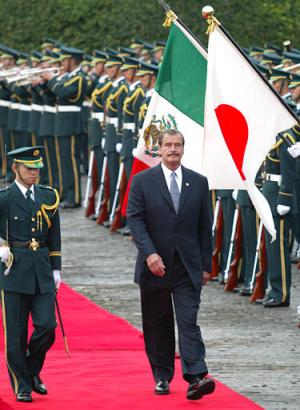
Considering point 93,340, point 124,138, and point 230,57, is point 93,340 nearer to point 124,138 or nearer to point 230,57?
point 230,57

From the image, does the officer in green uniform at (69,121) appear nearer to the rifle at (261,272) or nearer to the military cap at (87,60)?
the military cap at (87,60)

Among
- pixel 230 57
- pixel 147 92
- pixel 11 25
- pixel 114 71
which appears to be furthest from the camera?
pixel 11 25

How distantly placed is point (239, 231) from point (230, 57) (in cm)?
463

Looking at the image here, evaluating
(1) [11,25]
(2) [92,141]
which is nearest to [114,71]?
(2) [92,141]

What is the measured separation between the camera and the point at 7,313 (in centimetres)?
1241

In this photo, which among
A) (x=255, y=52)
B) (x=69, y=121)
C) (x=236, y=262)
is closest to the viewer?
(x=236, y=262)

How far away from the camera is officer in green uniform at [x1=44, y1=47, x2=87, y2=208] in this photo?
975 inches

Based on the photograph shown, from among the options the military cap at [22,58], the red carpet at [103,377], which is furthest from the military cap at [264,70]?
the military cap at [22,58]

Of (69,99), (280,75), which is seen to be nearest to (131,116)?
(69,99)

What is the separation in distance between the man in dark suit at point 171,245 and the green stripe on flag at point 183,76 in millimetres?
1869

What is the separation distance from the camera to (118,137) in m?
23.0

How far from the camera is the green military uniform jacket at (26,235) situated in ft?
40.6

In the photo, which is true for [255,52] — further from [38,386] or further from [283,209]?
[38,386]

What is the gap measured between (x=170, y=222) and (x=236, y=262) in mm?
5494
